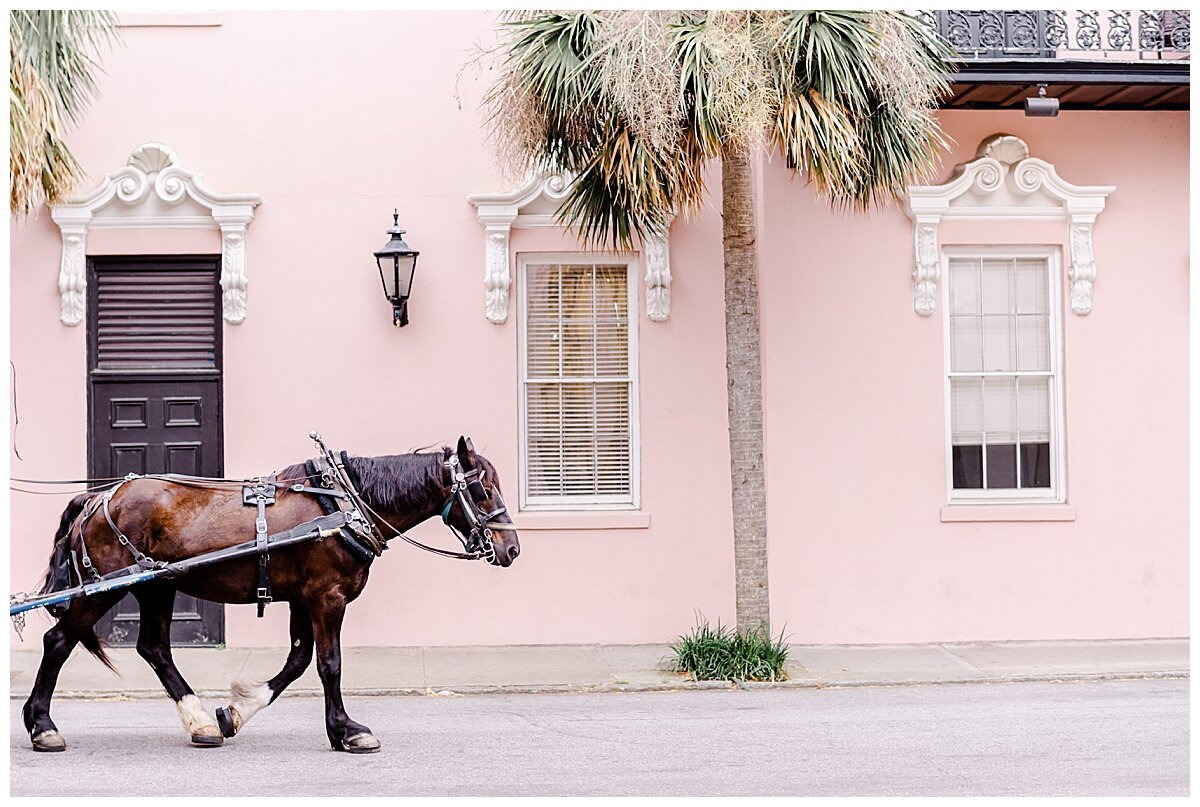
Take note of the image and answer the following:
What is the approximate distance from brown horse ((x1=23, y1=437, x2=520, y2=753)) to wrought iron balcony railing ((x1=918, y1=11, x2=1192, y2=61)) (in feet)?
20.1

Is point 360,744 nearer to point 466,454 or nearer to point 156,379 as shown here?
point 466,454

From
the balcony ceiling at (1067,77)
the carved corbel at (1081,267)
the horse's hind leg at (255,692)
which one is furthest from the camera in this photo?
the carved corbel at (1081,267)

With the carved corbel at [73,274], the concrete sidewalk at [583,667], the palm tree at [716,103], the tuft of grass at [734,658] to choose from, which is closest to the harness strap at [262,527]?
the concrete sidewalk at [583,667]

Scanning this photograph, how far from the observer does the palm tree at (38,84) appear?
7.82 metres

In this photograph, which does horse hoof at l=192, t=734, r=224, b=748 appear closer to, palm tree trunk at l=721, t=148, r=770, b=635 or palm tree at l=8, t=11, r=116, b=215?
palm tree at l=8, t=11, r=116, b=215

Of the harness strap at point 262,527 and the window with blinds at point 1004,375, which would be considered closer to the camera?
the harness strap at point 262,527

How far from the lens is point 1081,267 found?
36.3 ft

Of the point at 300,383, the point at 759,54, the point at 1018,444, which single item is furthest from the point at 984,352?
the point at 300,383

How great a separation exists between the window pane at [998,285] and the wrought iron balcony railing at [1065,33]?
1.82m

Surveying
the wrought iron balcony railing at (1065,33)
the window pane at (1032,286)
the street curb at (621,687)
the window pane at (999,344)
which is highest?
the wrought iron balcony railing at (1065,33)

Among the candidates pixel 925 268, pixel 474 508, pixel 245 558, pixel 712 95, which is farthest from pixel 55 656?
pixel 925 268

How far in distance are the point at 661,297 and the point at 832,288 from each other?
59.1 inches

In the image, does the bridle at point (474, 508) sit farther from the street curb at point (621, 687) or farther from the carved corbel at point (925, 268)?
the carved corbel at point (925, 268)

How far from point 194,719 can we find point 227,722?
18 cm
